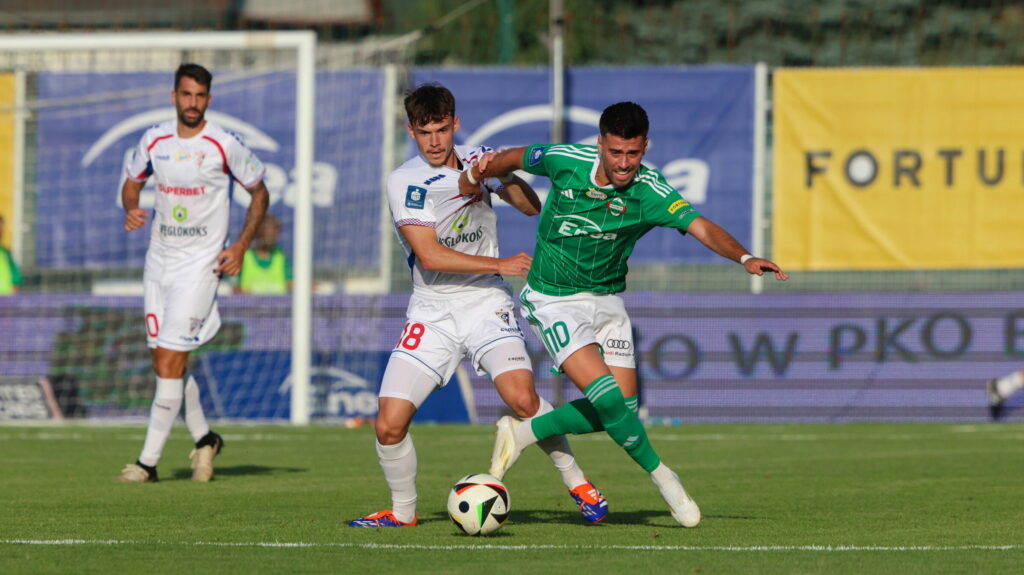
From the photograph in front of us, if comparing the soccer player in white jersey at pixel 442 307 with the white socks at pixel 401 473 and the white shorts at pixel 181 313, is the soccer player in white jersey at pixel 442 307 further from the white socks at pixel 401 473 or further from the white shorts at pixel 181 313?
the white shorts at pixel 181 313

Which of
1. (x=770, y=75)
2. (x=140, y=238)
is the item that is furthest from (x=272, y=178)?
(x=770, y=75)

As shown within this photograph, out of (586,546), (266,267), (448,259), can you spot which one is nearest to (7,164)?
(266,267)

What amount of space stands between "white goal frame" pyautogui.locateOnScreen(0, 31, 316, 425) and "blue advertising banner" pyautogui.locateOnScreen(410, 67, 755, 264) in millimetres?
1840

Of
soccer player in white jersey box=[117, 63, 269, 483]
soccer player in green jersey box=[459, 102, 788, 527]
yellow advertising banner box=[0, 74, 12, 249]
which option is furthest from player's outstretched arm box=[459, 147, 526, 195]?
yellow advertising banner box=[0, 74, 12, 249]

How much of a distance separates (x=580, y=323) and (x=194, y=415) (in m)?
3.66

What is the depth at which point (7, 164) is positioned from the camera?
706 inches

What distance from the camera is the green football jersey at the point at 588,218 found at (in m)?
7.74

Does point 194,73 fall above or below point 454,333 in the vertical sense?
above

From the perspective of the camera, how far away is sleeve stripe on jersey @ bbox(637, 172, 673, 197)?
7.72m

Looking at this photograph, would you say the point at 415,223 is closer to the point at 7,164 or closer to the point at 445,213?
the point at 445,213

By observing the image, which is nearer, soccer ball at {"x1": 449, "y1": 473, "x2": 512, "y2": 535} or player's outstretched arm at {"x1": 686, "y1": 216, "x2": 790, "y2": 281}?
player's outstretched arm at {"x1": 686, "y1": 216, "x2": 790, "y2": 281}

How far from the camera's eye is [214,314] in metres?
10.5

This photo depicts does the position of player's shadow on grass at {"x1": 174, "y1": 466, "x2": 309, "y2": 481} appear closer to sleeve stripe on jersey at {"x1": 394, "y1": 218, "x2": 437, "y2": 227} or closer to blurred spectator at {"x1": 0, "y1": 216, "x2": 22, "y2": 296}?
sleeve stripe on jersey at {"x1": 394, "y1": 218, "x2": 437, "y2": 227}

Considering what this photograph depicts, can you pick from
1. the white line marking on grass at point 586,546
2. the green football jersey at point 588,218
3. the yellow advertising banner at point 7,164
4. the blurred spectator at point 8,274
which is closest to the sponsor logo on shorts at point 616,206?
the green football jersey at point 588,218
